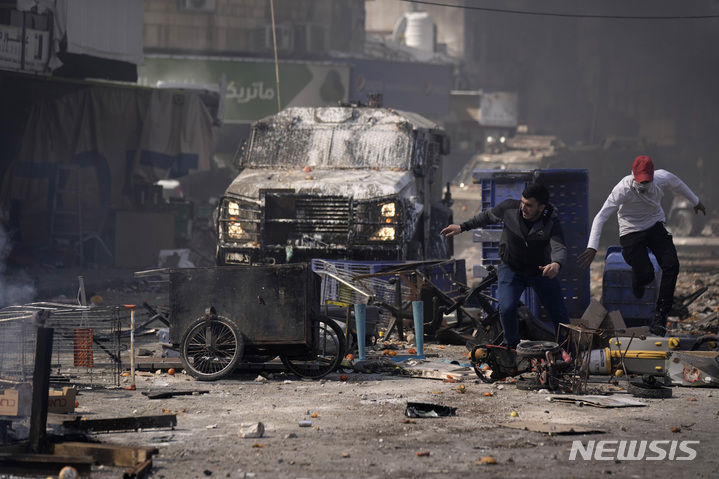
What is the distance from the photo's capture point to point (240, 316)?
8859 mm

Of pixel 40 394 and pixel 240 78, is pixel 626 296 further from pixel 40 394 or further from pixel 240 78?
pixel 240 78

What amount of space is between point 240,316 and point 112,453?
339cm

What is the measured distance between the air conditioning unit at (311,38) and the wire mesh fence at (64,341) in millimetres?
32023

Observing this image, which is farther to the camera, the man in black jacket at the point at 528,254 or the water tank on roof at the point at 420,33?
the water tank on roof at the point at 420,33

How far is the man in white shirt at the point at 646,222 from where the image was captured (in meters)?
9.57

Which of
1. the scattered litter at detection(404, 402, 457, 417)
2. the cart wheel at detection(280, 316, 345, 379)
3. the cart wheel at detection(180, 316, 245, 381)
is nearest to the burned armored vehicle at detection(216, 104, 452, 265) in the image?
the cart wheel at detection(280, 316, 345, 379)

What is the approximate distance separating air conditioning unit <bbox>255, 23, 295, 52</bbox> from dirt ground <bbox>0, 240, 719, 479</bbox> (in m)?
32.1

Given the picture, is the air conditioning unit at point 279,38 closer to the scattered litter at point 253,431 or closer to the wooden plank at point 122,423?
the wooden plank at point 122,423

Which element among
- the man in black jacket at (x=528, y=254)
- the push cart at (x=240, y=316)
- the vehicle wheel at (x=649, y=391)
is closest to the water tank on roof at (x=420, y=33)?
the push cart at (x=240, y=316)

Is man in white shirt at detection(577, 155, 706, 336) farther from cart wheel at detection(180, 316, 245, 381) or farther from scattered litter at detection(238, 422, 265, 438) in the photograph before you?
scattered litter at detection(238, 422, 265, 438)

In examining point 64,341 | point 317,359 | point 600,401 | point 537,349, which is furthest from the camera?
point 317,359

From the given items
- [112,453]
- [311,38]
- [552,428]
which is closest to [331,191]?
[552,428]

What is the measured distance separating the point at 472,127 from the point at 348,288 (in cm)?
4363

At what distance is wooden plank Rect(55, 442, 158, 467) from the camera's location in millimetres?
5477
